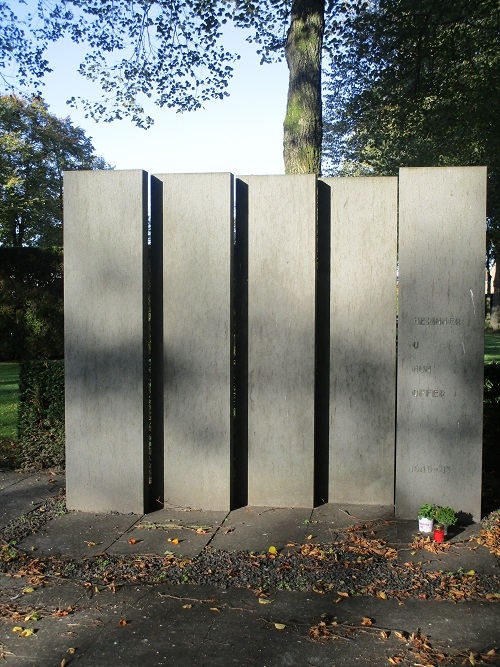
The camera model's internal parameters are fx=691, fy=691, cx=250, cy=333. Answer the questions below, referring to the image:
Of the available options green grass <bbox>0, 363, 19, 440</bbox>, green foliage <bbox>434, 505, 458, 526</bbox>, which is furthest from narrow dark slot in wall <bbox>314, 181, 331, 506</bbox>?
green grass <bbox>0, 363, 19, 440</bbox>

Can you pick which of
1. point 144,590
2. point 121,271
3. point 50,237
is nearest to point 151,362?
point 121,271

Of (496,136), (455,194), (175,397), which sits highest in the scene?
(496,136)

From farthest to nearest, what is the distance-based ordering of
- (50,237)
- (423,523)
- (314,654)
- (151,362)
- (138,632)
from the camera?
(50,237) < (151,362) < (423,523) < (138,632) < (314,654)

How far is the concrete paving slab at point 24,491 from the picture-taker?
6.18 metres

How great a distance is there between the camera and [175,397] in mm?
6051

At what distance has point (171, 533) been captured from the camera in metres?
5.52

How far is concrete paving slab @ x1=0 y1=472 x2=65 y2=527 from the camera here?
6176 millimetres

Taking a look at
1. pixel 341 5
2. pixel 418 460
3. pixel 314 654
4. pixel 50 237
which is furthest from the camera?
pixel 50 237

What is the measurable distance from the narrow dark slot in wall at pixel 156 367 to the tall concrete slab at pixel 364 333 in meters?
1.53

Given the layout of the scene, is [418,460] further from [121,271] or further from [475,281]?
[121,271]

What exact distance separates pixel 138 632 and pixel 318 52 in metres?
8.73

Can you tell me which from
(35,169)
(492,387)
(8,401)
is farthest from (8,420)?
(35,169)

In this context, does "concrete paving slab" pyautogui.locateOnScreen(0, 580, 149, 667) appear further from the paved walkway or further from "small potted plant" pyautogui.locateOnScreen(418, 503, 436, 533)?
"small potted plant" pyautogui.locateOnScreen(418, 503, 436, 533)

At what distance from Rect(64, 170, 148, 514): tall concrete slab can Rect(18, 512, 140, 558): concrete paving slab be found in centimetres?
17
